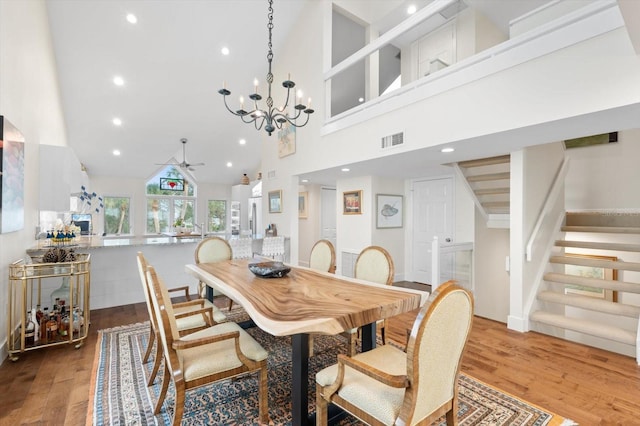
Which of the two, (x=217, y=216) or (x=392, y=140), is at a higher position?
(x=392, y=140)

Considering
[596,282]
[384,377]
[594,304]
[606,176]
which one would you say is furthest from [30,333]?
[606,176]

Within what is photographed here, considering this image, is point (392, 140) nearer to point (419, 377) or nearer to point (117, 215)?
point (419, 377)

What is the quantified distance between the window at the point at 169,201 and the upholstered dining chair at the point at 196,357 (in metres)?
7.46

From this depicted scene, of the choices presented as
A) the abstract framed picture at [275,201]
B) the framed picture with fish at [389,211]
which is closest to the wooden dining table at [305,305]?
the abstract framed picture at [275,201]

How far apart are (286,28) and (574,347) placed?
245 inches

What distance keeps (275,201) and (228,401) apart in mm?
4237

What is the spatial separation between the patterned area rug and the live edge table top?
721 mm

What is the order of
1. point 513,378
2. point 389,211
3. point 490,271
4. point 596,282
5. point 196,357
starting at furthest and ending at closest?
point 389,211 < point 490,271 < point 596,282 < point 513,378 < point 196,357

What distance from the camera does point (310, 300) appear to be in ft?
6.05

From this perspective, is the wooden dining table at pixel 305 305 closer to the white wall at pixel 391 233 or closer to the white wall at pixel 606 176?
the white wall at pixel 391 233

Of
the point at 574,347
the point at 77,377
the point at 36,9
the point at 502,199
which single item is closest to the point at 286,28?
the point at 36,9

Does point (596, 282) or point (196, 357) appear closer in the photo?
point (196, 357)

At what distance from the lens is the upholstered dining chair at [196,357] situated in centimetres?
156

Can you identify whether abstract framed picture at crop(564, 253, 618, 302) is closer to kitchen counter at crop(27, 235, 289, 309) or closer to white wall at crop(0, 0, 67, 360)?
kitchen counter at crop(27, 235, 289, 309)
